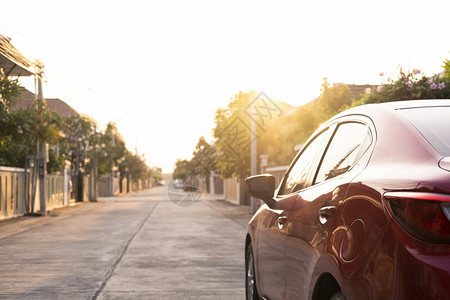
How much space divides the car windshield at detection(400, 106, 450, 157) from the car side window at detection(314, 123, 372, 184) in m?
0.25

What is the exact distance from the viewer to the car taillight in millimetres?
2412

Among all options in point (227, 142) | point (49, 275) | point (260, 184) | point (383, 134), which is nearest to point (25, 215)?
point (227, 142)

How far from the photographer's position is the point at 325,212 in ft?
10.8

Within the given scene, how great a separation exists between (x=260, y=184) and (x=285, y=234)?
2.15ft

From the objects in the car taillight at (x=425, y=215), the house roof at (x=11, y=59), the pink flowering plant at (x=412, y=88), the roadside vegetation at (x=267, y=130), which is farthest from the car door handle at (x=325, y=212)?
the roadside vegetation at (x=267, y=130)

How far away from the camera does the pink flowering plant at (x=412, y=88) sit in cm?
1253

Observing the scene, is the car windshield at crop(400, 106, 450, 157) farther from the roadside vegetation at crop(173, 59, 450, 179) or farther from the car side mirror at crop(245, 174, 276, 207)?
the roadside vegetation at crop(173, 59, 450, 179)

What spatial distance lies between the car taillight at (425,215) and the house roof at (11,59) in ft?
60.2

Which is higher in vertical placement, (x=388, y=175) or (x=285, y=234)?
(x=388, y=175)

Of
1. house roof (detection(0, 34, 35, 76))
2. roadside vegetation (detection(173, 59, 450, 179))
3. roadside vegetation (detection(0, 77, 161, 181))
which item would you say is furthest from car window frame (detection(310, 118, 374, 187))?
roadside vegetation (detection(173, 59, 450, 179))

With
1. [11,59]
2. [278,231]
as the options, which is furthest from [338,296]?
[11,59]

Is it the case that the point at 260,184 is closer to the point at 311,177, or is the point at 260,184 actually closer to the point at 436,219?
the point at 311,177

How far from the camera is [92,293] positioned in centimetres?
747

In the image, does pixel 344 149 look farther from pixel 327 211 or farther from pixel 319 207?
pixel 327 211
